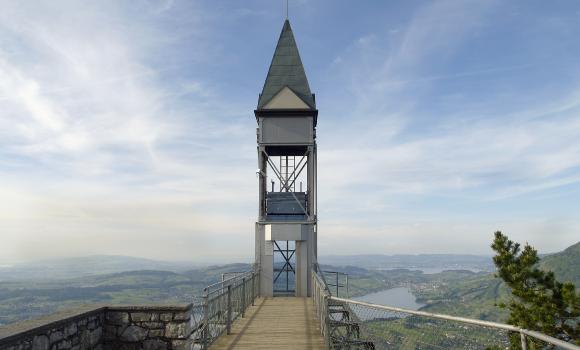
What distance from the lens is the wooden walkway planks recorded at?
8.43 m

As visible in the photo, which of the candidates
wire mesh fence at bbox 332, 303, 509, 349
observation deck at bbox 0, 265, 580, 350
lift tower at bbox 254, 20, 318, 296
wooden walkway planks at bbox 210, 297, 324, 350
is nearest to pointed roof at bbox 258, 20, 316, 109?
lift tower at bbox 254, 20, 318, 296

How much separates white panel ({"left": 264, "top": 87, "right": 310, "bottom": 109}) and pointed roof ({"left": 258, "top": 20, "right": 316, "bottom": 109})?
16 cm

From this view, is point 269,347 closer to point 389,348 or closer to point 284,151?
point 389,348

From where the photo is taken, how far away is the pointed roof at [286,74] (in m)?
18.7

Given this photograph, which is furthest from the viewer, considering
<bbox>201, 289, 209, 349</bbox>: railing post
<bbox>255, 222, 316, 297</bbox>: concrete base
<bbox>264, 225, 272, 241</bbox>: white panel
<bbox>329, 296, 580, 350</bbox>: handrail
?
<bbox>264, 225, 272, 241</bbox>: white panel

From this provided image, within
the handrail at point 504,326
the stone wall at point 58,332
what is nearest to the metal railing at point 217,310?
the stone wall at point 58,332

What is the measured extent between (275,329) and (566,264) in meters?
198

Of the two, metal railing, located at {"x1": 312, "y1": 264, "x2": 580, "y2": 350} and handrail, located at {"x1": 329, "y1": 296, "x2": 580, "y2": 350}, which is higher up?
handrail, located at {"x1": 329, "y1": 296, "x2": 580, "y2": 350}

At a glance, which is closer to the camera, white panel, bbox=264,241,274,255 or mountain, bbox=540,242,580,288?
white panel, bbox=264,241,274,255

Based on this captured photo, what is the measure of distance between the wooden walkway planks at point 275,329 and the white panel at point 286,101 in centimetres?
832

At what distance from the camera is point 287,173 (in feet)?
64.5

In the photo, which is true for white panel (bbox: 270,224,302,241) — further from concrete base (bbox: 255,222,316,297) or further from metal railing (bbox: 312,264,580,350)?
metal railing (bbox: 312,264,580,350)

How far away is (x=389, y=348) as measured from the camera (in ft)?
28.5

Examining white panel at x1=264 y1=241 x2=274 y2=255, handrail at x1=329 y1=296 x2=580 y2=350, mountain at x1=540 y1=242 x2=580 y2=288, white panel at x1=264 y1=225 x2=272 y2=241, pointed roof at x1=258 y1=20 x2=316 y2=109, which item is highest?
pointed roof at x1=258 y1=20 x2=316 y2=109
